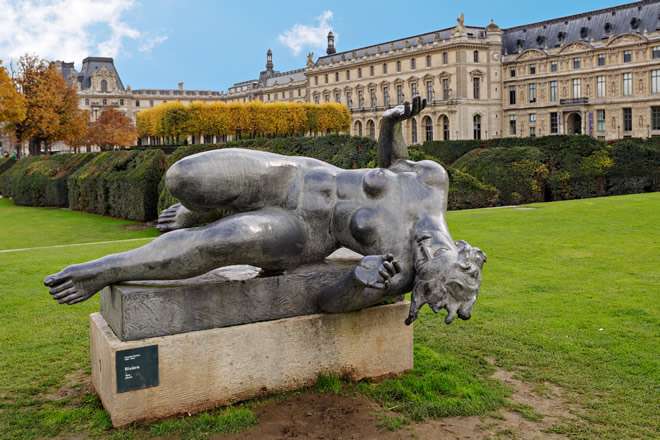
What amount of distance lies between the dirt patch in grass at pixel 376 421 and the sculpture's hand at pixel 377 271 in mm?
666

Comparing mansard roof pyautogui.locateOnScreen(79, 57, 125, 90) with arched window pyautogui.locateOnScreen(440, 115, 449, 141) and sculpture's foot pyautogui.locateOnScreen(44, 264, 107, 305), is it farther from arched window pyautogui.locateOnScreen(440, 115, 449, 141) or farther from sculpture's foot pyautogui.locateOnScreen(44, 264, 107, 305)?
sculpture's foot pyautogui.locateOnScreen(44, 264, 107, 305)

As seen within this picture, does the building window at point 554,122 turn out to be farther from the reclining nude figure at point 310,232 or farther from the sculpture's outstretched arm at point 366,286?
the sculpture's outstretched arm at point 366,286

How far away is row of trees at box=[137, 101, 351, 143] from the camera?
4894 cm

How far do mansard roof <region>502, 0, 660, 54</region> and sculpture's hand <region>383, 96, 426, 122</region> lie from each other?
5588cm

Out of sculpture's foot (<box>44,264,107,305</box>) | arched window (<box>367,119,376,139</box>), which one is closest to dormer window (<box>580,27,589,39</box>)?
arched window (<box>367,119,376,139</box>)

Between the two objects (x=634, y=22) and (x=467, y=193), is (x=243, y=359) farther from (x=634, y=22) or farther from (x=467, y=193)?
(x=634, y=22)

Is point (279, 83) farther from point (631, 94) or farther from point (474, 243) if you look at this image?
point (474, 243)

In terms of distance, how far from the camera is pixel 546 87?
193 ft

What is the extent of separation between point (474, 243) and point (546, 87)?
55099 millimetres

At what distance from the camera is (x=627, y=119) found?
54.0 metres

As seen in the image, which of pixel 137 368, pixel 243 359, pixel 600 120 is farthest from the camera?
pixel 600 120

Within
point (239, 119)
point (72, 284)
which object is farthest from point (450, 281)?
point (239, 119)

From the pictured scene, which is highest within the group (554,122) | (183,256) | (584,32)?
(584,32)

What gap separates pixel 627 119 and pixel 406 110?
56.6 metres
